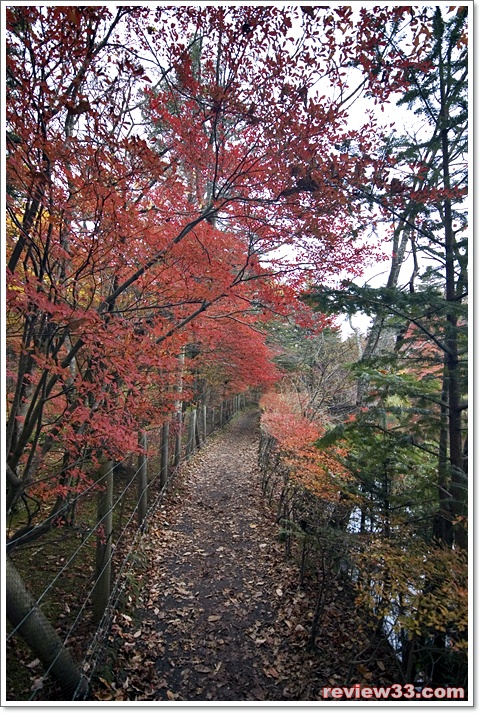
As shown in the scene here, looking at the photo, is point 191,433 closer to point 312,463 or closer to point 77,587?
point 312,463

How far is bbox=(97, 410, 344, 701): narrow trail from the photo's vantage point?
3.02m

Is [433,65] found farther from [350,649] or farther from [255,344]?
[255,344]

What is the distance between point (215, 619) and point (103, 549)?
5.37ft

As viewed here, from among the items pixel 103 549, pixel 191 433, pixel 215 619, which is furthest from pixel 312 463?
pixel 191 433

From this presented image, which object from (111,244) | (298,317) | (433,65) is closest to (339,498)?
(298,317)

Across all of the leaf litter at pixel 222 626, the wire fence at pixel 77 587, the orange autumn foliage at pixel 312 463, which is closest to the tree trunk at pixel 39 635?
the wire fence at pixel 77 587

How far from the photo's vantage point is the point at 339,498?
4176mm

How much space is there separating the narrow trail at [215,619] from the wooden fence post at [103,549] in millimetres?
276

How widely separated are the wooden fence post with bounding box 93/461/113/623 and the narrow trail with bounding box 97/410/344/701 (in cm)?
28

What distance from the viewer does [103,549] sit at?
3.98 meters

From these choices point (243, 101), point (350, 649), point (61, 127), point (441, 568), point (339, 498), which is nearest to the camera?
point (441, 568)

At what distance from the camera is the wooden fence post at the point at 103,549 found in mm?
3789

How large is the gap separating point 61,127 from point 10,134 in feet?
2.91

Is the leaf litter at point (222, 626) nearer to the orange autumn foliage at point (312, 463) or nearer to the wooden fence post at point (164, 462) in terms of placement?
the wooden fence post at point (164, 462)
